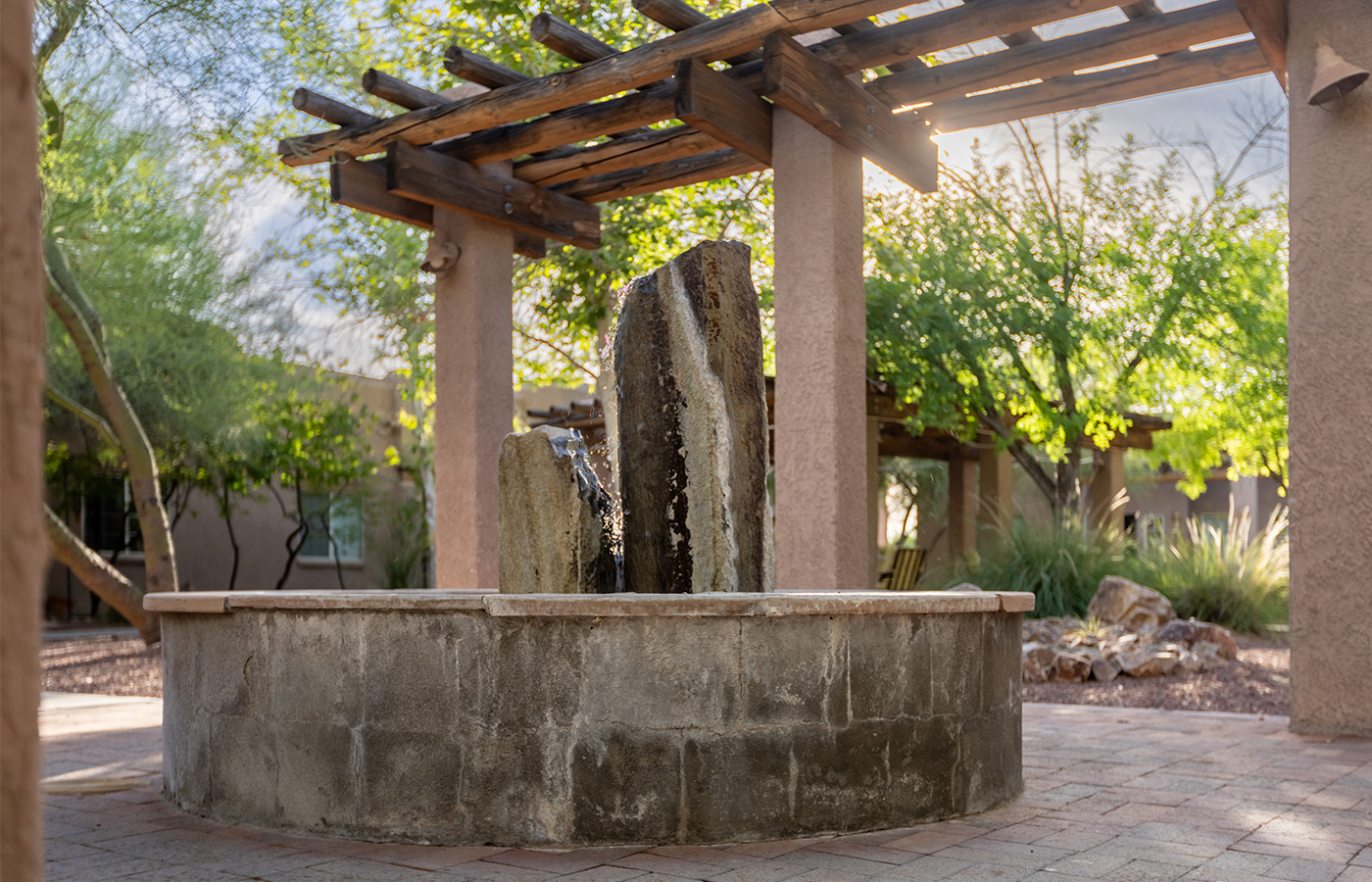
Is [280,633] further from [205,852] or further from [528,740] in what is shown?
[528,740]

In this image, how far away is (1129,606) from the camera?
1063 cm

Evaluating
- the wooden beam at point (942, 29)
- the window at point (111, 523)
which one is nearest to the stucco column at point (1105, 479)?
the wooden beam at point (942, 29)

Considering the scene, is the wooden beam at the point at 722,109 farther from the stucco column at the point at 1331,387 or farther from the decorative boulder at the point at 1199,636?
the decorative boulder at the point at 1199,636

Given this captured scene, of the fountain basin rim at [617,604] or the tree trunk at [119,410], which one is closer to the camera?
the fountain basin rim at [617,604]

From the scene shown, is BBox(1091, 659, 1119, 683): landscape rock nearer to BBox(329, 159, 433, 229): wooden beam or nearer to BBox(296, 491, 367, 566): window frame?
BBox(329, 159, 433, 229): wooden beam

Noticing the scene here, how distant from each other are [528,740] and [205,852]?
108cm

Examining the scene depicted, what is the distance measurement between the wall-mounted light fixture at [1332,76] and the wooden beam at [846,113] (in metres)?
2.29

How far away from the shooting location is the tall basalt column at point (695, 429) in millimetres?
4801

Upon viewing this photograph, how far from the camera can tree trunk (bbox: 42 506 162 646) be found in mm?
11484

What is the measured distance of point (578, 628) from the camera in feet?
12.6

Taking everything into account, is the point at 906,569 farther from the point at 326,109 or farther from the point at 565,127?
the point at 326,109

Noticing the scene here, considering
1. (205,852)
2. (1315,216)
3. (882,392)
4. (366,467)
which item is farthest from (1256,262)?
(205,852)

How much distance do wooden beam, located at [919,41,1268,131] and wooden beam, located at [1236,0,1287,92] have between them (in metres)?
0.14

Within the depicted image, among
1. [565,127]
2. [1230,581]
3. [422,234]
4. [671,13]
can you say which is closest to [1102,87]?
[671,13]
